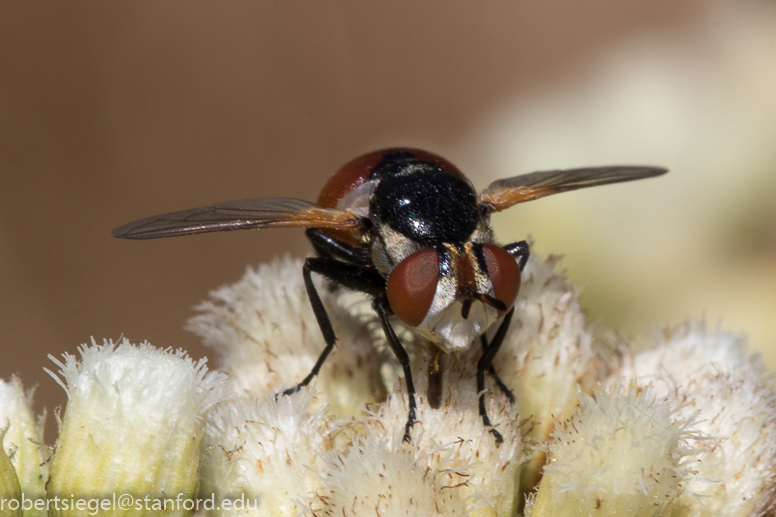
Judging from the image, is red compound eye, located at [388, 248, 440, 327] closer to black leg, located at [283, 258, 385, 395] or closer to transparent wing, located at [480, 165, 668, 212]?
black leg, located at [283, 258, 385, 395]

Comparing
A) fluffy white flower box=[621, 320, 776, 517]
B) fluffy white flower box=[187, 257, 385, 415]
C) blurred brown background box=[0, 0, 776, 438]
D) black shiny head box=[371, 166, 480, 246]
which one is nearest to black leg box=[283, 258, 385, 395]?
fluffy white flower box=[187, 257, 385, 415]

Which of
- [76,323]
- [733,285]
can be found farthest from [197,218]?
[76,323]

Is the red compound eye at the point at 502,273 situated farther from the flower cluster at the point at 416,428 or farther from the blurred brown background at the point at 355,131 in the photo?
the blurred brown background at the point at 355,131

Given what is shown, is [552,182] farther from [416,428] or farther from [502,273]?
[416,428]

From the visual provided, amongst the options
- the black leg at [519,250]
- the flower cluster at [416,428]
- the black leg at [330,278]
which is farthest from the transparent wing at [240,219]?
the black leg at [519,250]

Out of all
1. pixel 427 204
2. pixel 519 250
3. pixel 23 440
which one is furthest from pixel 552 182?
pixel 23 440

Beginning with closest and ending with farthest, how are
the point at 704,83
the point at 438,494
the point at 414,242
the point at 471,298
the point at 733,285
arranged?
the point at 438,494, the point at 471,298, the point at 414,242, the point at 733,285, the point at 704,83

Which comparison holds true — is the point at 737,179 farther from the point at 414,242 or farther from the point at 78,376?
the point at 78,376
